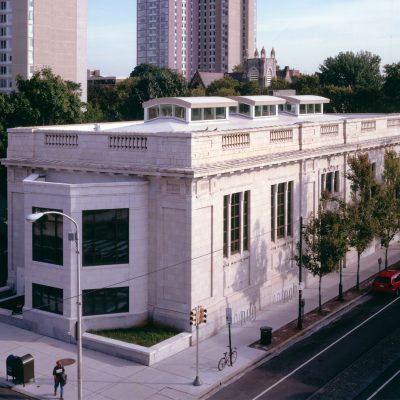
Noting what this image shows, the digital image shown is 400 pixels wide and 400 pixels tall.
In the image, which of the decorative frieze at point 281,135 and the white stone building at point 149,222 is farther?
the decorative frieze at point 281,135

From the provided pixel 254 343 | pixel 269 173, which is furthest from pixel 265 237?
pixel 254 343

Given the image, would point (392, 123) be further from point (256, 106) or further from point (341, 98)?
point (341, 98)

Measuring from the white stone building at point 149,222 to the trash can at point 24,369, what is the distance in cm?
488

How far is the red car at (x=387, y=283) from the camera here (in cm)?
4201

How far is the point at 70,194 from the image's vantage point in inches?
1302

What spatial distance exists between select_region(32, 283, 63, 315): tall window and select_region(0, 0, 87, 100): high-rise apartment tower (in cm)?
8693

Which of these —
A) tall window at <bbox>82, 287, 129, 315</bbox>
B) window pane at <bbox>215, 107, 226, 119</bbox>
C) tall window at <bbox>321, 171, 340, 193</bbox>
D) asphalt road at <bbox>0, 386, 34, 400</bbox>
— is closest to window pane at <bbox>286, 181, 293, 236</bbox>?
tall window at <bbox>321, 171, 340, 193</bbox>

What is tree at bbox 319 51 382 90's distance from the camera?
361ft

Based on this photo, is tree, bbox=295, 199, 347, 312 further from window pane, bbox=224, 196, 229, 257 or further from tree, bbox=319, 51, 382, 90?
tree, bbox=319, 51, 382, 90

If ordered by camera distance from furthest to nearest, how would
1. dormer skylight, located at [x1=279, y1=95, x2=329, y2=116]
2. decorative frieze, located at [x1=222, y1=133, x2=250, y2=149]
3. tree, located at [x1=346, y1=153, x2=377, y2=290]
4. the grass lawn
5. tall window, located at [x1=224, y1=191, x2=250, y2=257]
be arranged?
1. dormer skylight, located at [x1=279, y1=95, x2=329, y2=116]
2. tree, located at [x1=346, y1=153, x2=377, y2=290]
3. tall window, located at [x1=224, y1=191, x2=250, y2=257]
4. decorative frieze, located at [x1=222, y1=133, x2=250, y2=149]
5. the grass lawn

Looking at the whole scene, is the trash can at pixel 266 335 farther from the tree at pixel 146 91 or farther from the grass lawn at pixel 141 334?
the tree at pixel 146 91

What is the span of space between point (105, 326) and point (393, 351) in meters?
13.7

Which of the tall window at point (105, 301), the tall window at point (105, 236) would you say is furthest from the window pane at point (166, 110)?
the tall window at point (105, 301)

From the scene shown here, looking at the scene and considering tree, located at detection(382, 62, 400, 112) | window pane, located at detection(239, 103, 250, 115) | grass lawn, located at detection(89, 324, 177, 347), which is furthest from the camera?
tree, located at detection(382, 62, 400, 112)
